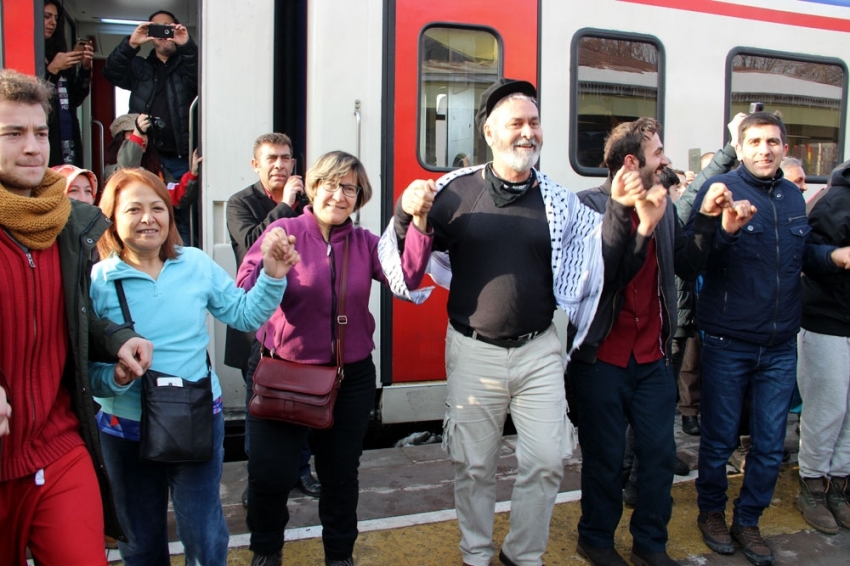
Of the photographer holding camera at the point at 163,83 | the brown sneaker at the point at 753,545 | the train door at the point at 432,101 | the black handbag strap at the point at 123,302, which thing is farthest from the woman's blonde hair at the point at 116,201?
the brown sneaker at the point at 753,545

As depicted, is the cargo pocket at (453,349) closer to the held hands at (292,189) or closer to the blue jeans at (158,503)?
the blue jeans at (158,503)

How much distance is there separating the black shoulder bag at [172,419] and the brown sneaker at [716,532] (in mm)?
2364

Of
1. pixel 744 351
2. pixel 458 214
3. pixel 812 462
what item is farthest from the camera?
pixel 812 462

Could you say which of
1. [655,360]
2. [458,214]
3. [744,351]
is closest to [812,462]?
[744,351]

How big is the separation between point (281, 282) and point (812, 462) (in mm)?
2945

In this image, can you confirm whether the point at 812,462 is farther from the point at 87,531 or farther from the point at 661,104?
the point at 87,531

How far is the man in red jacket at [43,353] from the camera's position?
199 cm

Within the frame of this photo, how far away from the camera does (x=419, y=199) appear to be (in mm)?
2656

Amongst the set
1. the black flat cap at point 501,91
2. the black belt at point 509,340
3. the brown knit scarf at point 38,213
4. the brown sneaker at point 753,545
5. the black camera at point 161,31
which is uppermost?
the black camera at point 161,31

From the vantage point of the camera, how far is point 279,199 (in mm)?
3918

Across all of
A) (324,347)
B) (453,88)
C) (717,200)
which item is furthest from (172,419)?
(453,88)

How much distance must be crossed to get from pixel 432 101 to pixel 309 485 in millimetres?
2330

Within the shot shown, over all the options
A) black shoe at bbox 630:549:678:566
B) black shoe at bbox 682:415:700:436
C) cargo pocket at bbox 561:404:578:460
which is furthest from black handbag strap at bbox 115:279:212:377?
black shoe at bbox 682:415:700:436

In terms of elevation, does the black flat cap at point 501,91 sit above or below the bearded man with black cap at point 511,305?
above
